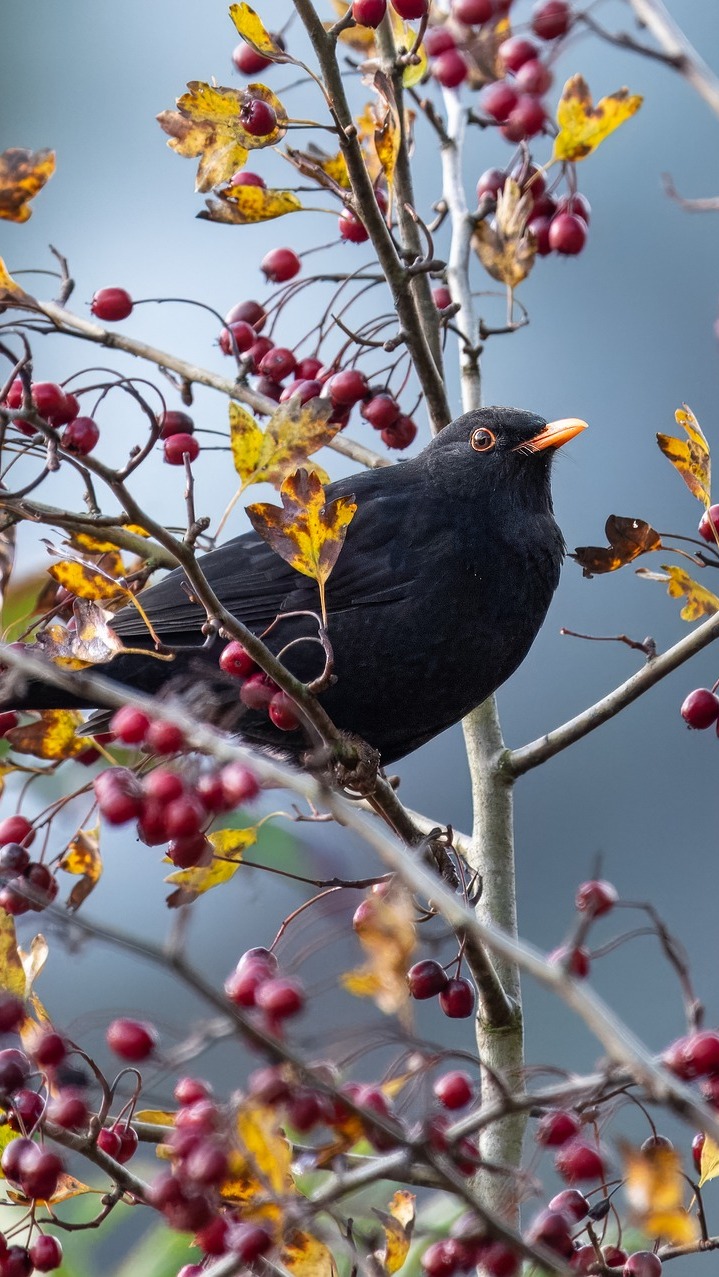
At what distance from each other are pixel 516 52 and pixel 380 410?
797mm

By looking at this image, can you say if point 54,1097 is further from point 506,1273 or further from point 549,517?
point 549,517

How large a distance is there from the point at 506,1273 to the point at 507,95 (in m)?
2.25

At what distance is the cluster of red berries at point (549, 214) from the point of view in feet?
9.14

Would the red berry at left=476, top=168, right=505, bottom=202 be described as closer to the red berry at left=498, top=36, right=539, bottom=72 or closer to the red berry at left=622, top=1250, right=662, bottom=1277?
the red berry at left=498, top=36, right=539, bottom=72

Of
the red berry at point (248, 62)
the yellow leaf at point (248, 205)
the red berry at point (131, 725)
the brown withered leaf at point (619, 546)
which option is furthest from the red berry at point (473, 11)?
the red berry at point (131, 725)

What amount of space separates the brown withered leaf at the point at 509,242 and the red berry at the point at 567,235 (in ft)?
0.32

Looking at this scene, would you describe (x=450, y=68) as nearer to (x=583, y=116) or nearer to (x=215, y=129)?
→ (x=583, y=116)

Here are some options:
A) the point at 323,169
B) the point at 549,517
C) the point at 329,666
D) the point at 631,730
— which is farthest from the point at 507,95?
the point at 631,730

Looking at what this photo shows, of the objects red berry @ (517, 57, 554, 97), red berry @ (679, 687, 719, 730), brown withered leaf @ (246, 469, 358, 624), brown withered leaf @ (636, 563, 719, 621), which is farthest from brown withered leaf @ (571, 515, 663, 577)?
red berry @ (517, 57, 554, 97)

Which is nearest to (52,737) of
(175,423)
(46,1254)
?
(175,423)

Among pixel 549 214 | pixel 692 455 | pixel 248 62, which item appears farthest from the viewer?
pixel 549 214

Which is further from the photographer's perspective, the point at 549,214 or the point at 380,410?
the point at 549,214

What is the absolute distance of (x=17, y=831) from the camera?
84.9 inches

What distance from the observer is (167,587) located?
2842 mm
